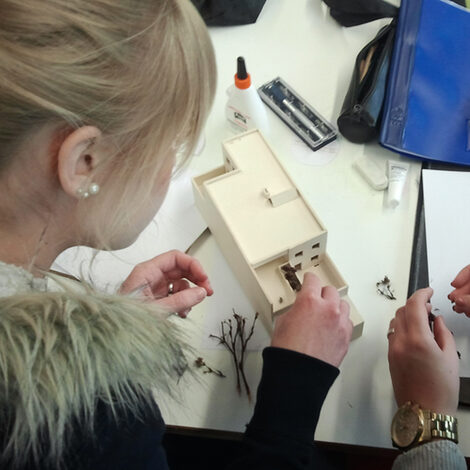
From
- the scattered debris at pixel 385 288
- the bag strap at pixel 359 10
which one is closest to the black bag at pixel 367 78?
the bag strap at pixel 359 10

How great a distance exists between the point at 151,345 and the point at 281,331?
0.24 m

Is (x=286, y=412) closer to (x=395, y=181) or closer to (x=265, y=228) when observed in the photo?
(x=265, y=228)

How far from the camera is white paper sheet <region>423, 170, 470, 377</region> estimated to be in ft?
2.51

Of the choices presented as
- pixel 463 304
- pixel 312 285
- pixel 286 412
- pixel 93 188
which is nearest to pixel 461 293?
pixel 463 304

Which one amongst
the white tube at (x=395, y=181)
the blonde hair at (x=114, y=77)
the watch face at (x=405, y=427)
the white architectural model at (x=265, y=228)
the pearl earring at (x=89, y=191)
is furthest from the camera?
the white tube at (x=395, y=181)

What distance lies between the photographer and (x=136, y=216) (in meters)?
0.66

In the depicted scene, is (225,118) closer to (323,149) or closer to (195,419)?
(323,149)

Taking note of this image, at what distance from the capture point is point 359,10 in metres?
1.05

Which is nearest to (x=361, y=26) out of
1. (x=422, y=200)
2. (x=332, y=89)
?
(x=332, y=89)

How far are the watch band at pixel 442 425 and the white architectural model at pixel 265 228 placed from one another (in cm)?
16

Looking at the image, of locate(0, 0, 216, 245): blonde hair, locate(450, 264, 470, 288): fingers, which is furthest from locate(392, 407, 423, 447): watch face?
locate(0, 0, 216, 245): blonde hair

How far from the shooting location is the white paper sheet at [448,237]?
0.77m

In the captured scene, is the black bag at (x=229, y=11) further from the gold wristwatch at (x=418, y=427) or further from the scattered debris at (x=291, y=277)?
the gold wristwatch at (x=418, y=427)

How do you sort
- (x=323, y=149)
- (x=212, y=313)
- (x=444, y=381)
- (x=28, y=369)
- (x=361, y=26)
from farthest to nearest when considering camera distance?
(x=361, y=26)
(x=323, y=149)
(x=212, y=313)
(x=444, y=381)
(x=28, y=369)
